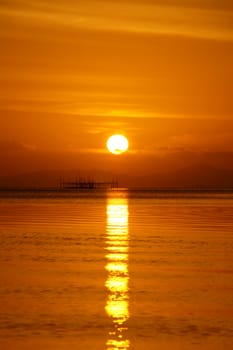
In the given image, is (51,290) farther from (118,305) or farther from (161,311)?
(161,311)

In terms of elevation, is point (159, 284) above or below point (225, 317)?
above

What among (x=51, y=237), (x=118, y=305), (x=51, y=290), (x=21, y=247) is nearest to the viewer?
(x=118, y=305)

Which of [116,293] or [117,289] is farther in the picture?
[117,289]

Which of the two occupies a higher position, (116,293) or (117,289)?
(117,289)

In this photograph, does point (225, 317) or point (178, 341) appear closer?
point (178, 341)

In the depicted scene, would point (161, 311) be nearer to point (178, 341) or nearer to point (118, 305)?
point (118, 305)

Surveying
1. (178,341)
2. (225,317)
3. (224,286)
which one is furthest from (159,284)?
(178,341)

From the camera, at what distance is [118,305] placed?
59.1ft

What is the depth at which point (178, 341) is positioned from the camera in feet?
47.9

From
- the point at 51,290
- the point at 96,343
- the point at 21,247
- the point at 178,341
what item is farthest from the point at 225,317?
the point at 21,247

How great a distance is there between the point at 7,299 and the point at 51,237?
1733 centimetres

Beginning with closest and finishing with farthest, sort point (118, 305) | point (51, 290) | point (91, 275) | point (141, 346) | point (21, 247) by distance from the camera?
point (141, 346)
point (118, 305)
point (51, 290)
point (91, 275)
point (21, 247)

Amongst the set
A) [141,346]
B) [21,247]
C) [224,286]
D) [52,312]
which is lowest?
[141,346]

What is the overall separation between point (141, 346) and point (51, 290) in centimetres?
614
